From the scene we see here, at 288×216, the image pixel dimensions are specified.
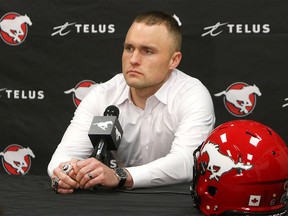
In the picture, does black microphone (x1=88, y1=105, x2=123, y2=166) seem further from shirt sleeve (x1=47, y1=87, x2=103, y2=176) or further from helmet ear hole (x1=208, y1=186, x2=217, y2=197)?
helmet ear hole (x1=208, y1=186, x2=217, y2=197)

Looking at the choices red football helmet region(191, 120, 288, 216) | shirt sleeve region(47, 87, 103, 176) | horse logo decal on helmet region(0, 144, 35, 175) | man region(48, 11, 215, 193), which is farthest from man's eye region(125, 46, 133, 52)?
horse logo decal on helmet region(0, 144, 35, 175)

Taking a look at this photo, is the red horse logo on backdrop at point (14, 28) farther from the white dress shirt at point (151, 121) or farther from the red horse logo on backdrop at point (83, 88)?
the white dress shirt at point (151, 121)

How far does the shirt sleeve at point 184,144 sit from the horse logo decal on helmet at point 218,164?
0.36 meters

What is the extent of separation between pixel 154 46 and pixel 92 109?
0.33m

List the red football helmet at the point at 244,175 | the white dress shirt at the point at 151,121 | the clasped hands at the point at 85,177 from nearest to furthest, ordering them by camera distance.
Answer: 1. the red football helmet at the point at 244,175
2. the clasped hands at the point at 85,177
3. the white dress shirt at the point at 151,121

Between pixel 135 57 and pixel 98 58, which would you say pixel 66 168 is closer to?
pixel 135 57

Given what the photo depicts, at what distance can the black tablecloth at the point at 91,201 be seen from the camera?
1409 mm

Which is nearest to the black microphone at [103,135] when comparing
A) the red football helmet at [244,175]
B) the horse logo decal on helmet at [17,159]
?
the red football helmet at [244,175]

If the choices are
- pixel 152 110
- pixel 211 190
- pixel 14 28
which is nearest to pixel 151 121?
pixel 152 110

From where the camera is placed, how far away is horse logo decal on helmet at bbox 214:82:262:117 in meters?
2.55

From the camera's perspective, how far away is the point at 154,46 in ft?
6.82

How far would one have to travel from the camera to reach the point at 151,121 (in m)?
2.18

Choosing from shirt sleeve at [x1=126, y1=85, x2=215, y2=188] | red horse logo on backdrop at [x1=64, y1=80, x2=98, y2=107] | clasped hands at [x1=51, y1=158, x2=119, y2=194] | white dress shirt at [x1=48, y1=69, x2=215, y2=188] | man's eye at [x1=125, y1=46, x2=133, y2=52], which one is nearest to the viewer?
clasped hands at [x1=51, y1=158, x2=119, y2=194]

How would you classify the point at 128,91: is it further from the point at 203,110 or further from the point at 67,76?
the point at 67,76
